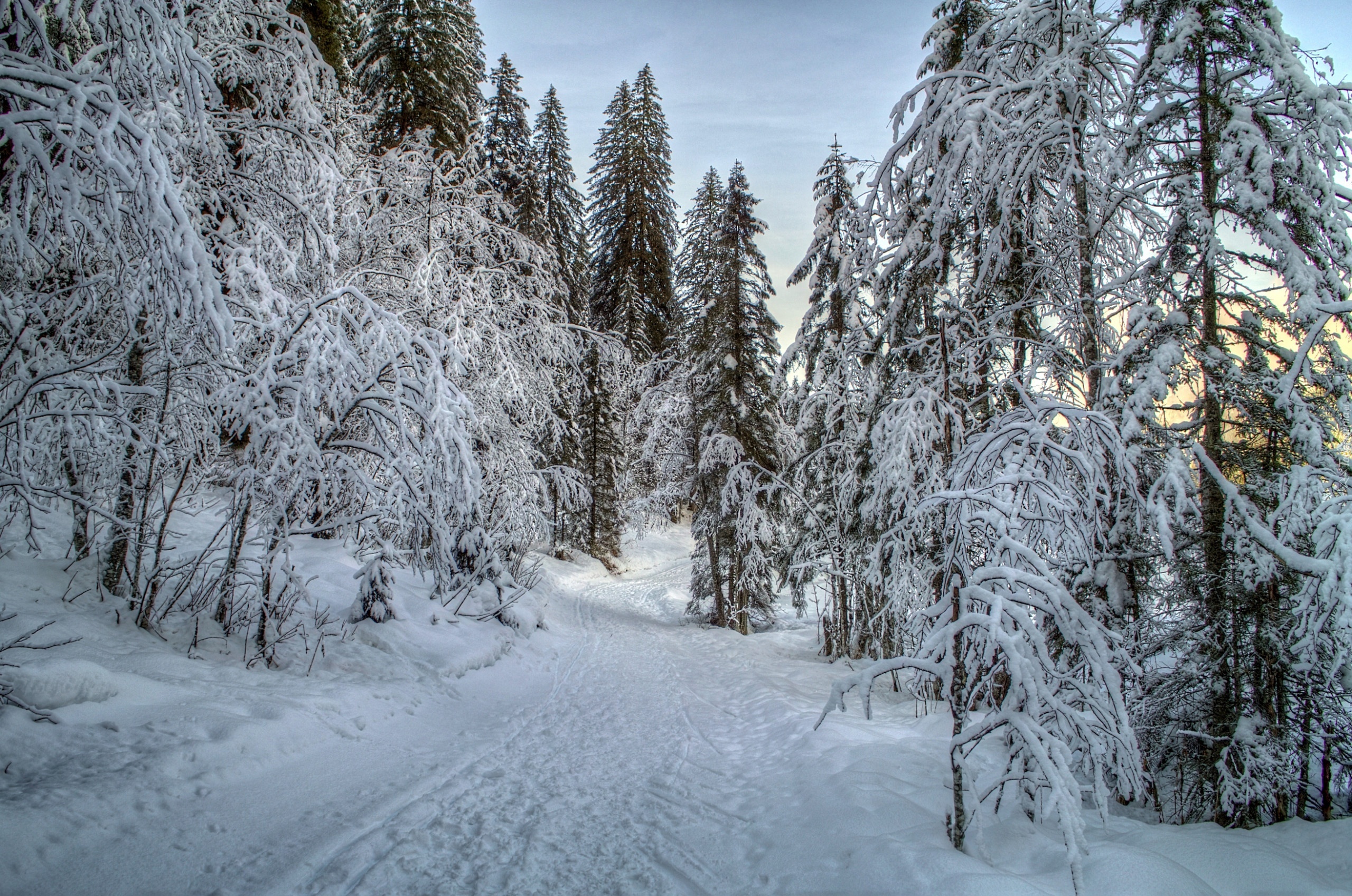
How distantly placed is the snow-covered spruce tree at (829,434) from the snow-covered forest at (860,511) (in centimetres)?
275

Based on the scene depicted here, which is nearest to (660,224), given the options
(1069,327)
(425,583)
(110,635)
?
(425,583)

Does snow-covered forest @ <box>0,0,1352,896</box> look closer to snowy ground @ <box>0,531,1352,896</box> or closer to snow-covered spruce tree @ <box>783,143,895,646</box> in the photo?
snowy ground @ <box>0,531,1352,896</box>

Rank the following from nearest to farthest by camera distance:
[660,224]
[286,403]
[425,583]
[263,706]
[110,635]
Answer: [263,706] → [110,635] → [286,403] → [425,583] → [660,224]

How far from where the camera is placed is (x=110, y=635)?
4785 mm

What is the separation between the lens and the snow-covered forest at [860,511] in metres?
3.12

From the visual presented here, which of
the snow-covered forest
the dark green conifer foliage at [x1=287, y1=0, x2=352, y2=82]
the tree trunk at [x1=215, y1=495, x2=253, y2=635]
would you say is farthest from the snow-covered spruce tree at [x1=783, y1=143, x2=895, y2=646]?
the dark green conifer foliage at [x1=287, y1=0, x2=352, y2=82]

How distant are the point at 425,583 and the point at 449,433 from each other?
20.1 ft

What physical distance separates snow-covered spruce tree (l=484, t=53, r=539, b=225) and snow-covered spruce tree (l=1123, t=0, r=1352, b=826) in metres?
14.9

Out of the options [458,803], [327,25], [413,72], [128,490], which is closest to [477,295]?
[128,490]

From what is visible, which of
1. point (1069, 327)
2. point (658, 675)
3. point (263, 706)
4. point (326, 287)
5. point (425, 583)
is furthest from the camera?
point (425, 583)

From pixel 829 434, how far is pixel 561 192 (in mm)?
16414

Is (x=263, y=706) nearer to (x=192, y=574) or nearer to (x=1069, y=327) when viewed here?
(x=192, y=574)

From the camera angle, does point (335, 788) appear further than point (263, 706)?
No

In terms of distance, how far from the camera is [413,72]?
12.8 meters
